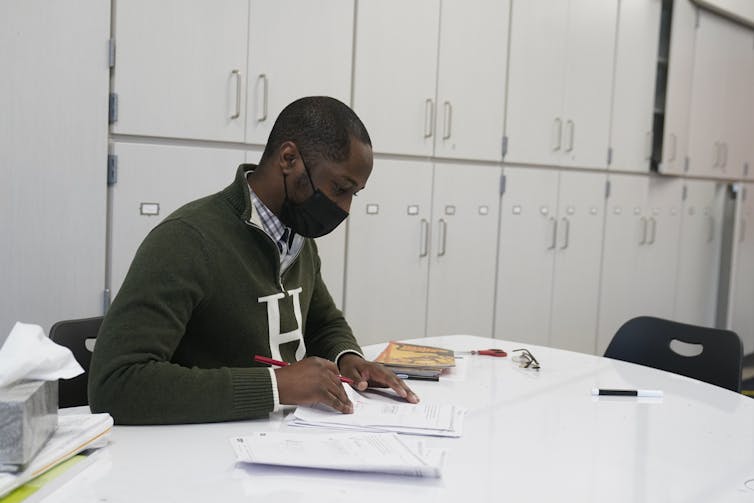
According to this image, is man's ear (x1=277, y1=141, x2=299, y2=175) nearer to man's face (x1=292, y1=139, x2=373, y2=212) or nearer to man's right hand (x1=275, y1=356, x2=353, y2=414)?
man's face (x1=292, y1=139, x2=373, y2=212)

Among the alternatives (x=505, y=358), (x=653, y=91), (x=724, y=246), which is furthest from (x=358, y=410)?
(x=724, y=246)

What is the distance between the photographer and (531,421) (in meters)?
1.45

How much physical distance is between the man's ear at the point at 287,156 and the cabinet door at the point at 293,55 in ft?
4.43

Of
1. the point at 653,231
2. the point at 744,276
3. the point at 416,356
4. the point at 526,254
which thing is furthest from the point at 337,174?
the point at 744,276

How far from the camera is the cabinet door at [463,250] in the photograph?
3.64m

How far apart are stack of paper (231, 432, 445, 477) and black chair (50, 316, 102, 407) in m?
0.76

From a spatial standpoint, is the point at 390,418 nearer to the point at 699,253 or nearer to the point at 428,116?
the point at 428,116

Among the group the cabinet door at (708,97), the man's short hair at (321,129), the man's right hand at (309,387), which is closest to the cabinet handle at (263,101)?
the man's short hair at (321,129)

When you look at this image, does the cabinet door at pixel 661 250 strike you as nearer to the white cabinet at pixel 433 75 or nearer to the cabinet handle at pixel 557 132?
the cabinet handle at pixel 557 132

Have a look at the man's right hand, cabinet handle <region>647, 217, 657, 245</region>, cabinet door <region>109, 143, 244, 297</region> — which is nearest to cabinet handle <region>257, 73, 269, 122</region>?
cabinet door <region>109, 143, 244, 297</region>

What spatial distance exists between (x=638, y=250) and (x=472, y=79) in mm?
1951

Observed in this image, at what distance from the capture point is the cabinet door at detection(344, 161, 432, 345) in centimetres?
331

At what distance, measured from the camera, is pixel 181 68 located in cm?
265

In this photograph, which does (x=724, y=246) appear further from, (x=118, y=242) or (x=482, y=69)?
(x=118, y=242)
